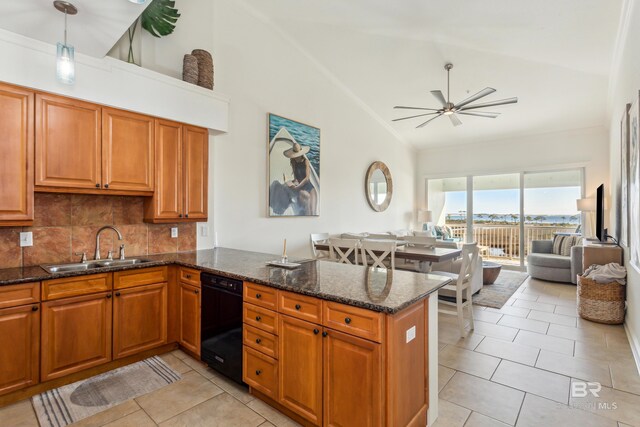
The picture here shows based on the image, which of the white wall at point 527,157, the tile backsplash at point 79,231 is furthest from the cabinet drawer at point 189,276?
the white wall at point 527,157

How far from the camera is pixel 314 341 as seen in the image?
1868 millimetres

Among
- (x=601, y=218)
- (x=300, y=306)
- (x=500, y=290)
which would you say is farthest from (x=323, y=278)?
(x=601, y=218)

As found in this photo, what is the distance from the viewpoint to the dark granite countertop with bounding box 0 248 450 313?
1747 mm

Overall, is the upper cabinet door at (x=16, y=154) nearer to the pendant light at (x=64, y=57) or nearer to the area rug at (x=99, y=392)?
the pendant light at (x=64, y=57)

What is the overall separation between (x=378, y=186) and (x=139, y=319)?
5218 millimetres

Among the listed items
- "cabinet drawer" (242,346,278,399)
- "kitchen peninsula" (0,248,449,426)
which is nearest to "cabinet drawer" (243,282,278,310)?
"kitchen peninsula" (0,248,449,426)

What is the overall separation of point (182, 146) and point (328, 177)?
9.16 ft

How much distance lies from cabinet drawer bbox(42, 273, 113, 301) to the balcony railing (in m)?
7.27

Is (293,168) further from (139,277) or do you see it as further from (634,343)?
(634,343)

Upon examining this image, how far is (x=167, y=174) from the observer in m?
3.16

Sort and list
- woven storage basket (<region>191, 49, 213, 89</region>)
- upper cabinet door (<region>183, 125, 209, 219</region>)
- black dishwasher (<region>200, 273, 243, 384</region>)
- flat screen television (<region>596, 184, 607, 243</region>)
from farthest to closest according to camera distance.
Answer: flat screen television (<region>596, 184, 607, 243</region>) → woven storage basket (<region>191, 49, 213, 89</region>) → upper cabinet door (<region>183, 125, 209, 219</region>) → black dishwasher (<region>200, 273, 243, 384</region>)

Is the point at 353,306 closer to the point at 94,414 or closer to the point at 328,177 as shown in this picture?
the point at 94,414

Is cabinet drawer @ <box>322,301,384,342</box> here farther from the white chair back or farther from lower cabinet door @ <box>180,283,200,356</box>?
the white chair back

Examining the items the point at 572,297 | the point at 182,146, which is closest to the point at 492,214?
the point at 572,297
